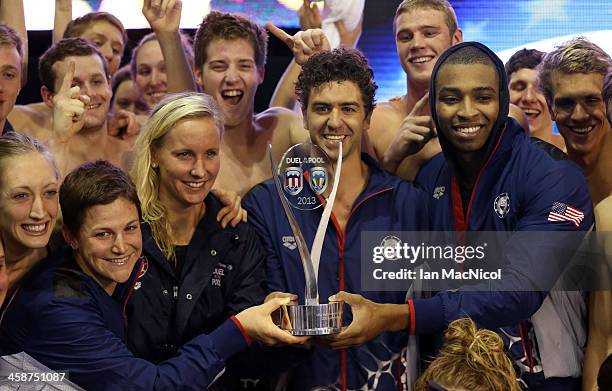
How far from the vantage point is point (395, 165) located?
3.35 m

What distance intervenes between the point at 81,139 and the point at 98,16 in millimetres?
610

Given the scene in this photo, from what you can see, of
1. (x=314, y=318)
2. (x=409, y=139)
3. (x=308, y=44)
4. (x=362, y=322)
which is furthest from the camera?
(x=308, y=44)

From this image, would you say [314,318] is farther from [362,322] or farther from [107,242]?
[107,242]

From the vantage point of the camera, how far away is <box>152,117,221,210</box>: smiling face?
115 inches

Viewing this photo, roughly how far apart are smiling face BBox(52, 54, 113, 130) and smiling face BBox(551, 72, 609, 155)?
5.32ft

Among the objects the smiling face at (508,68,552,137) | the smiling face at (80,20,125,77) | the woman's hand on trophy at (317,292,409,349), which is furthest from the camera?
→ the smiling face at (80,20,125,77)

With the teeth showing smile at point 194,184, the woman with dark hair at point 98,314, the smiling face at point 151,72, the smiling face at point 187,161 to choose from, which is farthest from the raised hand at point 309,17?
the woman with dark hair at point 98,314

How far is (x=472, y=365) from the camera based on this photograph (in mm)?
2525

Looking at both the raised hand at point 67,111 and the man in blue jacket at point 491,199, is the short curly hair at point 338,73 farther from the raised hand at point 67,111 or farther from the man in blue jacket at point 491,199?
the raised hand at point 67,111

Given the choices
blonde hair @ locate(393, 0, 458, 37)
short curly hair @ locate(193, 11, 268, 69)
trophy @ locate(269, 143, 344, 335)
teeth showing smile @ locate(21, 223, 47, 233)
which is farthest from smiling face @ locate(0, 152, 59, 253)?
blonde hair @ locate(393, 0, 458, 37)

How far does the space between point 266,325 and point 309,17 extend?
1.55 meters

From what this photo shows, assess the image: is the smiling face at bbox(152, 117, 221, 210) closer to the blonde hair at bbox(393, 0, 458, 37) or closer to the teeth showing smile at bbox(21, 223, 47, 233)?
the teeth showing smile at bbox(21, 223, 47, 233)

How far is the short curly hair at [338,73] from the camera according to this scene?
10.0 feet

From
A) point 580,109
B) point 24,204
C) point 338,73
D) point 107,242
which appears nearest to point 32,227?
point 24,204
